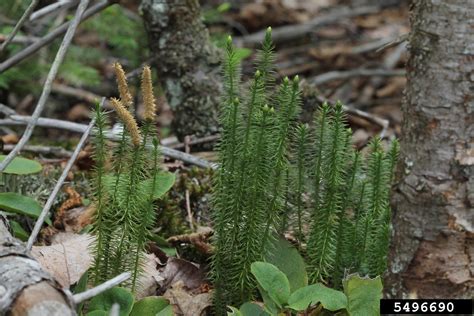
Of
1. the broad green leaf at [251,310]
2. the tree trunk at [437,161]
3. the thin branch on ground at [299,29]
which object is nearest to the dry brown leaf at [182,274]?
the broad green leaf at [251,310]

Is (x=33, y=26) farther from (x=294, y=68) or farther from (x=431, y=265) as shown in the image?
(x=431, y=265)

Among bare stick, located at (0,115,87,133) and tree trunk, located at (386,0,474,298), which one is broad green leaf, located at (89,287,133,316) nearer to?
tree trunk, located at (386,0,474,298)

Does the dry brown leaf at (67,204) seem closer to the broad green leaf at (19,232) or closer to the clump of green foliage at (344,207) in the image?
the broad green leaf at (19,232)

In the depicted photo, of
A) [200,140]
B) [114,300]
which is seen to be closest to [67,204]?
[200,140]

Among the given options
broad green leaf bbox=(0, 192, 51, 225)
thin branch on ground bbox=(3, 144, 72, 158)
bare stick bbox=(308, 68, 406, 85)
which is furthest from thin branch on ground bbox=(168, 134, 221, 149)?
bare stick bbox=(308, 68, 406, 85)

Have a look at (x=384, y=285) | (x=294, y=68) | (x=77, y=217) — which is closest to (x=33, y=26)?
(x=294, y=68)

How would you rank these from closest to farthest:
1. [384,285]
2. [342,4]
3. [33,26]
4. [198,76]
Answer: [384,285] → [198,76] → [33,26] → [342,4]
